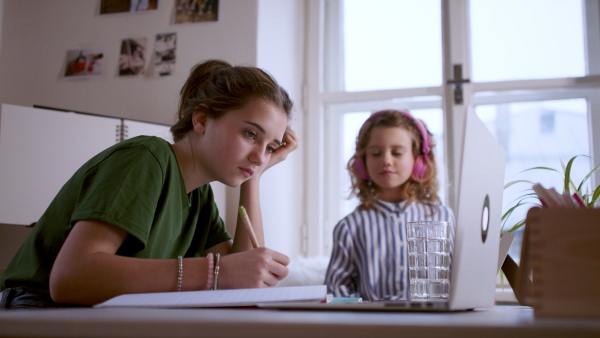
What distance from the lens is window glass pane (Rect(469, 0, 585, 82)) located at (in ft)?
7.99

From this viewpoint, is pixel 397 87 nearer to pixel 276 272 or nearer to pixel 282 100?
pixel 282 100

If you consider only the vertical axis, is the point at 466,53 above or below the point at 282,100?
above

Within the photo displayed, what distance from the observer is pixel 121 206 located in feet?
2.90

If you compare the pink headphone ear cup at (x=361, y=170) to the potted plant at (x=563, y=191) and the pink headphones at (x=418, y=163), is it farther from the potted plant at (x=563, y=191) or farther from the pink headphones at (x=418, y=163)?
the potted plant at (x=563, y=191)

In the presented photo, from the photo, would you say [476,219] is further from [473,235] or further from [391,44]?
[391,44]

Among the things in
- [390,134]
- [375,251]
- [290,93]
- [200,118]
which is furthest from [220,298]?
[290,93]

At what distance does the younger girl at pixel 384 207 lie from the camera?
6.36ft

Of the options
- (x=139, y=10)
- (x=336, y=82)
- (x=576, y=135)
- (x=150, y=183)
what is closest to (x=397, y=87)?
(x=336, y=82)

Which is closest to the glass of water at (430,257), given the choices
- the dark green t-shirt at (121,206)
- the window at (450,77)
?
the dark green t-shirt at (121,206)

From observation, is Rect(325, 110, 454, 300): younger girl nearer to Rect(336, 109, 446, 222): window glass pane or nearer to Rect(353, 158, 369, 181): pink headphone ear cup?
Rect(353, 158, 369, 181): pink headphone ear cup

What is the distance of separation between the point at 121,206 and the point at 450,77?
1.90 meters

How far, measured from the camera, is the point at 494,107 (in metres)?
2.47

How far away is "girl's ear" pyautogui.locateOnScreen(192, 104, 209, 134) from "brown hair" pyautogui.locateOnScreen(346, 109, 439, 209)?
949 mm

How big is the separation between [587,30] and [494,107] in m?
0.50
